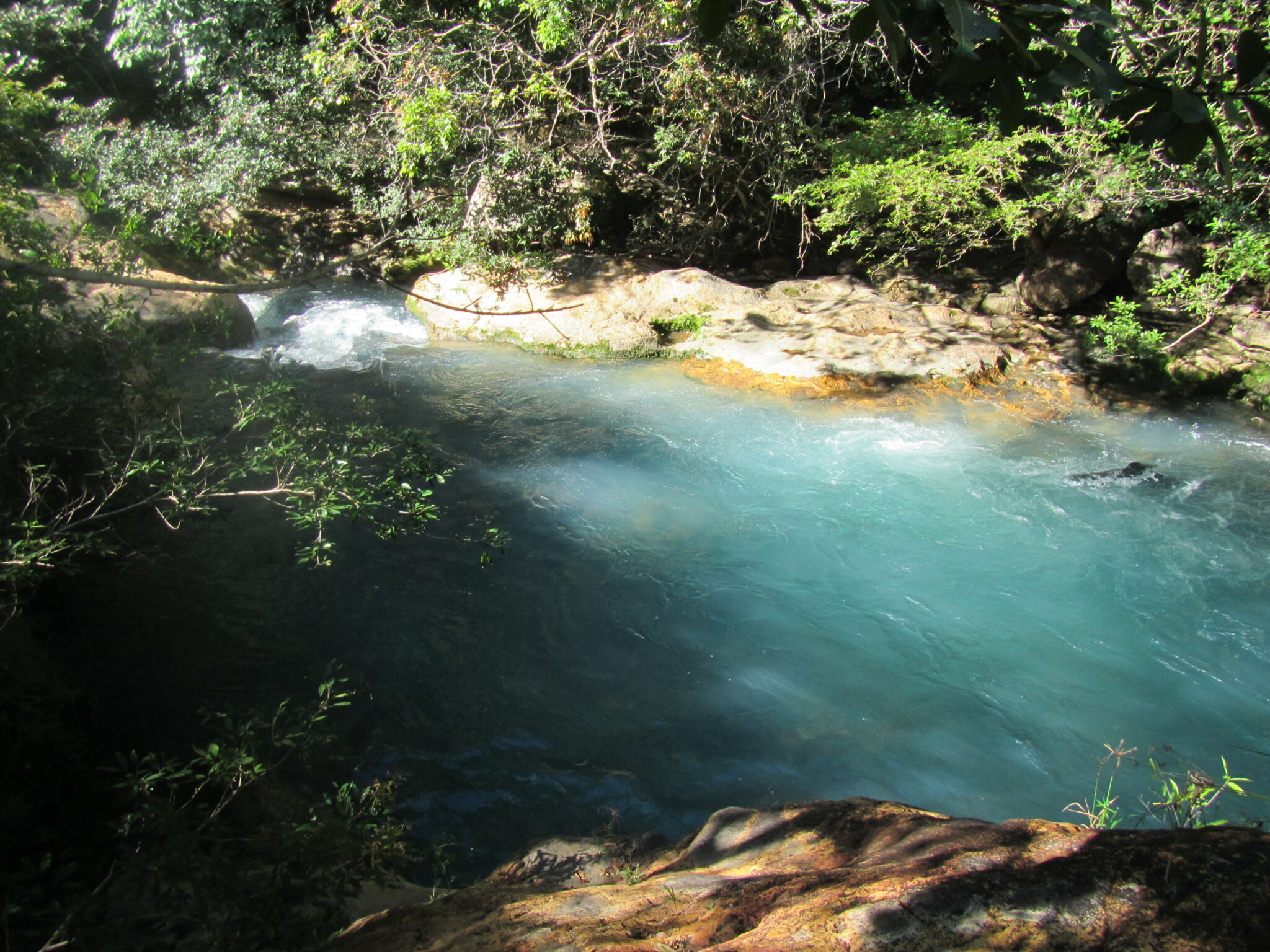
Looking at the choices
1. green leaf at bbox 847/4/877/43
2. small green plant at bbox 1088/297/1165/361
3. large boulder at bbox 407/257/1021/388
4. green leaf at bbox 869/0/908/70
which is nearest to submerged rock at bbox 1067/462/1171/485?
large boulder at bbox 407/257/1021/388

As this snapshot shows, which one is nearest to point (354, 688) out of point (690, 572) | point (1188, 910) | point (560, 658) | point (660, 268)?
point (560, 658)

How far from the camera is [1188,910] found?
1.69 metres

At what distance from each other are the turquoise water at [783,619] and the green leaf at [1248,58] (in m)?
3.84

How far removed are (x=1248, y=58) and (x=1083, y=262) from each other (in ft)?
37.0

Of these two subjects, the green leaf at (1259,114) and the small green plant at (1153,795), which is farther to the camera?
the small green plant at (1153,795)

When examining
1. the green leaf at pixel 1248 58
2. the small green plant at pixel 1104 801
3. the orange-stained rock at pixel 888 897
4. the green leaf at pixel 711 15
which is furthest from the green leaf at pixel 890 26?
the small green plant at pixel 1104 801

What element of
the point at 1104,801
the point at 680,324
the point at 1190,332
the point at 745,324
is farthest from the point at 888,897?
the point at 1190,332

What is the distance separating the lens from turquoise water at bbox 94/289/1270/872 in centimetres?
436

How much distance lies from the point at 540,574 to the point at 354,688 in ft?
5.76

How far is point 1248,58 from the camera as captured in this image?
4.16 feet

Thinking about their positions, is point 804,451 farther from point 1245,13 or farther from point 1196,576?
point 1245,13

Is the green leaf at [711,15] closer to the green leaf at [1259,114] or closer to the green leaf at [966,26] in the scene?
the green leaf at [966,26]

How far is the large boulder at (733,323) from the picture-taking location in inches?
375

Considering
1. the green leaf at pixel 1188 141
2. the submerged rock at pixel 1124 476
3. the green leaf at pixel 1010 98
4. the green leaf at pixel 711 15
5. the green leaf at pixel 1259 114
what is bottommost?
the submerged rock at pixel 1124 476
